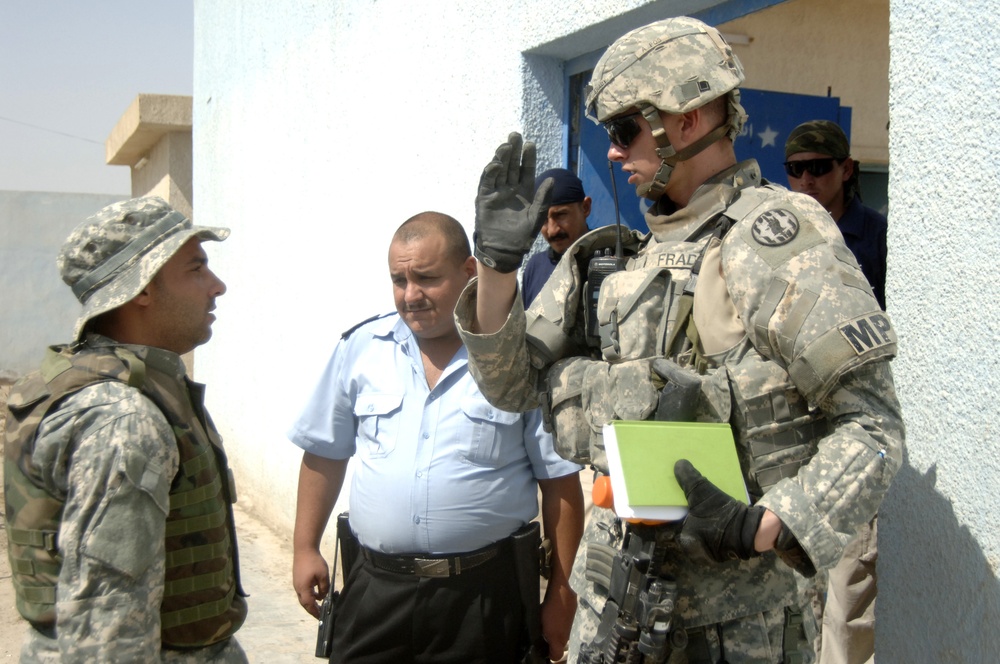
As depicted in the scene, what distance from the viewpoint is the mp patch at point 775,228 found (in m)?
1.86

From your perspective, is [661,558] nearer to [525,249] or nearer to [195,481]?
[525,249]

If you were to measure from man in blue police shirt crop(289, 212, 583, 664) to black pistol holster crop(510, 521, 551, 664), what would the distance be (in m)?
0.02

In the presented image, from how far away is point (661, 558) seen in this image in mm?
1845

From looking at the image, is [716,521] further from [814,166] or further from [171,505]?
[814,166]

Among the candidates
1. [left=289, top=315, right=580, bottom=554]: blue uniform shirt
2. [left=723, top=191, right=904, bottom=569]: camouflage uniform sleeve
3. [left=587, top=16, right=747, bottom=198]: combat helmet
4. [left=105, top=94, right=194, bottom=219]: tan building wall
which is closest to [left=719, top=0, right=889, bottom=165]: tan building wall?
[left=289, top=315, right=580, bottom=554]: blue uniform shirt

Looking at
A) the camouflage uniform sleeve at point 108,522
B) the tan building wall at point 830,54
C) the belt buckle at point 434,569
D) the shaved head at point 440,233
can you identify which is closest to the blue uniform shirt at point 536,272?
the shaved head at point 440,233

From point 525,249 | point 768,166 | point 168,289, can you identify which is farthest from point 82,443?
point 768,166

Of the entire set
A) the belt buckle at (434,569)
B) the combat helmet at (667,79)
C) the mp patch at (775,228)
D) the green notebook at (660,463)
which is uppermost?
the combat helmet at (667,79)

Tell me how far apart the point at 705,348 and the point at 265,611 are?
3.75 m

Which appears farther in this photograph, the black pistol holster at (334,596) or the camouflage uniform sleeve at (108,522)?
the black pistol holster at (334,596)

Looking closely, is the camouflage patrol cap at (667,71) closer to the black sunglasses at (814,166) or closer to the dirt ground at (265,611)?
the black sunglasses at (814,166)

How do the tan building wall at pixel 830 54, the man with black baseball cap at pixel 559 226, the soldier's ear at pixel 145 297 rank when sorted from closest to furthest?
the soldier's ear at pixel 145 297
the man with black baseball cap at pixel 559 226
the tan building wall at pixel 830 54

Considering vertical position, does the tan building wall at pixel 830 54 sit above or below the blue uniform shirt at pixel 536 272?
above

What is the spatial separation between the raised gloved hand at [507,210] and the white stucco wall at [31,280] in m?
15.3
